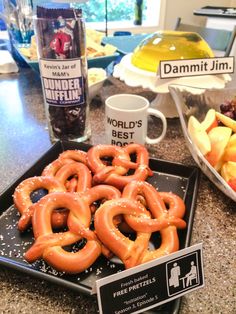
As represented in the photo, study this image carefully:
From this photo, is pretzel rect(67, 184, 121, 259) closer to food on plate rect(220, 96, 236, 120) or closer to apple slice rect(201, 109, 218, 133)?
apple slice rect(201, 109, 218, 133)

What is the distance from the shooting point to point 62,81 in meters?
0.63

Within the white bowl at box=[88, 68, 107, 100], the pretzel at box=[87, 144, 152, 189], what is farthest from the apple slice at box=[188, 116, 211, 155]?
the white bowl at box=[88, 68, 107, 100]

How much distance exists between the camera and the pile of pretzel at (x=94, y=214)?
0.39 meters

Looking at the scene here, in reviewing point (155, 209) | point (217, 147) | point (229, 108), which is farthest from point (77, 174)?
point (229, 108)

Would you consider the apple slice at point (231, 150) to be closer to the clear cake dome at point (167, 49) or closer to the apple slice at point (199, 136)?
the apple slice at point (199, 136)

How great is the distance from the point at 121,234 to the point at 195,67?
51cm

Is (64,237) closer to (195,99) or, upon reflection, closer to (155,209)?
(155,209)

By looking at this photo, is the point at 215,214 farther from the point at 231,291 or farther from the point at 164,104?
the point at 164,104

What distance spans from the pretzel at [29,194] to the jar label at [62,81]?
0.22 metres

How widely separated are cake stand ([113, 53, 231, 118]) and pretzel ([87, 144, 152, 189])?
0.73 feet

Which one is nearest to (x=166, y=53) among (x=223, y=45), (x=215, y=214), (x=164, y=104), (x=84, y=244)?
(x=164, y=104)

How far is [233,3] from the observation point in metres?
2.82

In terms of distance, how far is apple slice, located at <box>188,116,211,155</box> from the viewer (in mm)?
564

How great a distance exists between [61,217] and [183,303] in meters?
0.21
